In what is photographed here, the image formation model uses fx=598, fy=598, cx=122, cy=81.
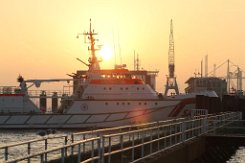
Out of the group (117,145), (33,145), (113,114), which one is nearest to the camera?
(33,145)

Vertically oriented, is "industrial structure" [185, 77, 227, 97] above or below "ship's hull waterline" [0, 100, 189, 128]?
above

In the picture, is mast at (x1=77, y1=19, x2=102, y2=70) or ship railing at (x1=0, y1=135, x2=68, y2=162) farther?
mast at (x1=77, y1=19, x2=102, y2=70)

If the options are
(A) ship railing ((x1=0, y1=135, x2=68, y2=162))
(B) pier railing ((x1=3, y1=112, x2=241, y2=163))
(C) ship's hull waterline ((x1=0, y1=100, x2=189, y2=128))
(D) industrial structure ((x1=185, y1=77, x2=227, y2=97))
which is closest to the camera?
(B) pier railing ((x1=3, y1=112, x2=241, y2=163))

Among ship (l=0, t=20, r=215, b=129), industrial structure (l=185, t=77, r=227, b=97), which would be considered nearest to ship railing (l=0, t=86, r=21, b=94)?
ship (l=0, t=20, r=215, b=129)

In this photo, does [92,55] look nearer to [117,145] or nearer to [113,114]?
[113,114]

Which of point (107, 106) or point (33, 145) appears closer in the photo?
point (33, 145)

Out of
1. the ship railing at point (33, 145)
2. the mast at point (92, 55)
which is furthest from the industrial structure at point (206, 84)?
the ship railing at point (33, 145)

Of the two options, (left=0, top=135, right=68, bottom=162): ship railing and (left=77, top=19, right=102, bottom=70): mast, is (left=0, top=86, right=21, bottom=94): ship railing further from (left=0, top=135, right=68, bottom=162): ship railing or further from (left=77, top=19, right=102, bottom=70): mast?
(left=0, top=135, right=68, bottom=162): ship railing

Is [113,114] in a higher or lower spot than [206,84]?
lower

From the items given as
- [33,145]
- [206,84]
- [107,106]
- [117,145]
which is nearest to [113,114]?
[107,106]

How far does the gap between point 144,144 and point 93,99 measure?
42.7m

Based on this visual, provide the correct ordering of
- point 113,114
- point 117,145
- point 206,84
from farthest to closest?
point 206,84, point 113,114, point 117,145

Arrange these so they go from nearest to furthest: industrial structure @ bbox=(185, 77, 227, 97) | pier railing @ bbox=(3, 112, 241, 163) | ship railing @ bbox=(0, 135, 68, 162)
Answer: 1. pier railing @ bbox=(3, 112, 241, 163)
2. ship railing @ bbox=(0, 135, 68, 162)
3. industrial structure @ bbox=(185, 77, 227, 97)

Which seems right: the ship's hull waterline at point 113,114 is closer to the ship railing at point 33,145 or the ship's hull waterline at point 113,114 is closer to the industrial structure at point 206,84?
the industrial structure at point 206,84
